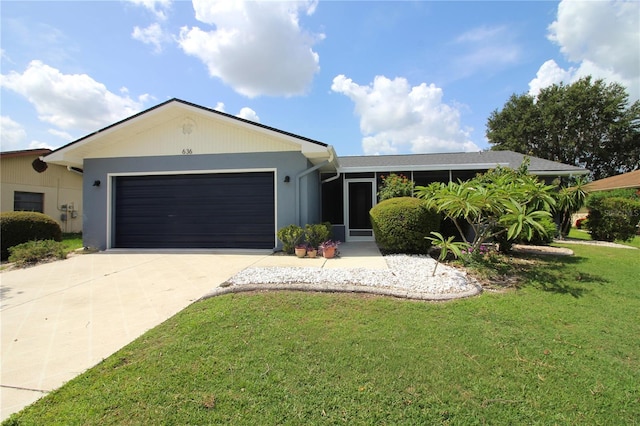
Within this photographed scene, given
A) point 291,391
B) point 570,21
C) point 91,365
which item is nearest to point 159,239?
point 91,365

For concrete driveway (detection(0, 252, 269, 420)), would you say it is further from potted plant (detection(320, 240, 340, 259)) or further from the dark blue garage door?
potted plant (detection(320, 240, 340, 259))

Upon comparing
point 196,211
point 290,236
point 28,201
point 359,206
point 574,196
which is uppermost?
point 28,201

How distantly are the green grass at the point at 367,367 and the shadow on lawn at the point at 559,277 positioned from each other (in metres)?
0.79

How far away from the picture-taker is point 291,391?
2.22 m

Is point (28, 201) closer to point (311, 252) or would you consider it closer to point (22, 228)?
point (22, 228)

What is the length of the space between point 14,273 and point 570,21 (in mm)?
20043

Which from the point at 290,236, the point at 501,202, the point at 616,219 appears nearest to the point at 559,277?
the point at 501,202

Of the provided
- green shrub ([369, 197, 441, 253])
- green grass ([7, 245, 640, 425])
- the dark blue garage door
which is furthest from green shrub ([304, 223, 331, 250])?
green grass ([7, 245, 640, 425])

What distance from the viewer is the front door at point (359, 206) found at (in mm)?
11445

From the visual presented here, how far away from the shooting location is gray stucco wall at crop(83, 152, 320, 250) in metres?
8.64

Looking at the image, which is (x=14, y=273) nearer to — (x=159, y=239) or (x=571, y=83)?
(x=159, y=239)

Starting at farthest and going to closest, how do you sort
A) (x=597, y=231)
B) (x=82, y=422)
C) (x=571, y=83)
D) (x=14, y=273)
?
(x=571, y=83) < (x=597, y=231) < (x=14, y=273) < (x=82, y=422)

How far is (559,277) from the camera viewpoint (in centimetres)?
546

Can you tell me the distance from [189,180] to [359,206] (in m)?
6.35
